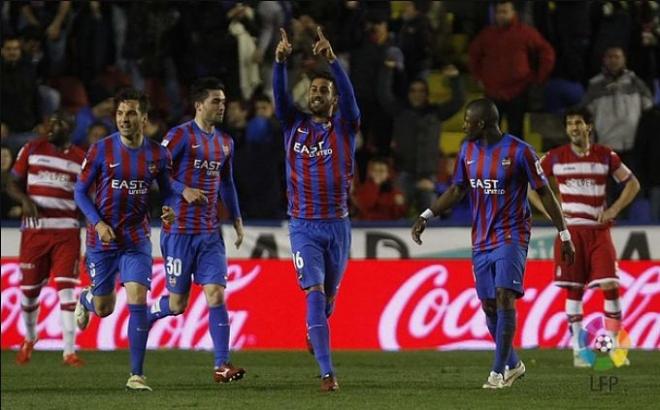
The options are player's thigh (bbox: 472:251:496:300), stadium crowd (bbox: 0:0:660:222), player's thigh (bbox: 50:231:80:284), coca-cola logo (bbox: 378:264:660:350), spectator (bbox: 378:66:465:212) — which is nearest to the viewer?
player's thigh (bbox: 472:251:496:300)

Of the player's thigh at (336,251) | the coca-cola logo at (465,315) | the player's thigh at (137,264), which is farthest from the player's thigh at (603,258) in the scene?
the player's thigh at (137,264)

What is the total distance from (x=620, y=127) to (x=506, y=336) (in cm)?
770

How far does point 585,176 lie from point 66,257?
498 centimetres

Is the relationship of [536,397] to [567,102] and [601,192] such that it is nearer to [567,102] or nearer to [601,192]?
[601,192]

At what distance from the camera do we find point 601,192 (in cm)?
1469

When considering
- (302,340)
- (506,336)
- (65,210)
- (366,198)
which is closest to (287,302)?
(302,340)

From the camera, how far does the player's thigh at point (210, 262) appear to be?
12875 mm

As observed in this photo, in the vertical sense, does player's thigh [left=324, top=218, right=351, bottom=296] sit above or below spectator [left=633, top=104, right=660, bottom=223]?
below

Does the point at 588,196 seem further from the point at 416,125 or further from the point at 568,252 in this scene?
the point at 416,125

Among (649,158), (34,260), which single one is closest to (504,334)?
(34,260)

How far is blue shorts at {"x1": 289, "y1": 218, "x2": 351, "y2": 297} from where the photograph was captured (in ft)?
38.9

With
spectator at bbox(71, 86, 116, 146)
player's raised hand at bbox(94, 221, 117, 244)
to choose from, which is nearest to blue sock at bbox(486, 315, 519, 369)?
player's raised hand at bbox(94, 221, 117, 244)

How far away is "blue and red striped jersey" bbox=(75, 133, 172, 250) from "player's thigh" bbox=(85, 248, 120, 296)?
13 cm

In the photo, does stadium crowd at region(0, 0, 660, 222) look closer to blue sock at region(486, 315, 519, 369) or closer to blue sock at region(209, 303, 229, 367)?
blue sock at region(209, 303, 229, 367)
